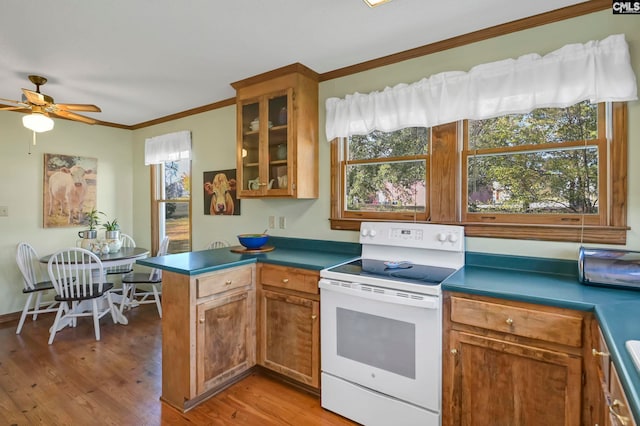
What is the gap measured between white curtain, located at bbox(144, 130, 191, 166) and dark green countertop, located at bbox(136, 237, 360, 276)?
65.8 inches

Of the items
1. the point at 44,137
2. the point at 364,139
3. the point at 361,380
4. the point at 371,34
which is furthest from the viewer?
the point at 44,137

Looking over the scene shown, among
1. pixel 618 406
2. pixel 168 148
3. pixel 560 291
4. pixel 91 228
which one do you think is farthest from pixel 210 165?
pixel 618 406

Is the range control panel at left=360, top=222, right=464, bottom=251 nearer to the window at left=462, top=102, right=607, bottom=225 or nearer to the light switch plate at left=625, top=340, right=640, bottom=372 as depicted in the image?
the window at left=462, top=102, right=607, bottom=225

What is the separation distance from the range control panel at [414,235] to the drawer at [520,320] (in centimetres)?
50

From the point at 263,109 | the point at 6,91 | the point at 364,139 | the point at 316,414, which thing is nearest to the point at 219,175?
the point at 263,109

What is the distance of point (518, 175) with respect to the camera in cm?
205

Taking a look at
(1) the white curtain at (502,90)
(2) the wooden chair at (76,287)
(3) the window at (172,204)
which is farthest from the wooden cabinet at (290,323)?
(3) the window at (172,204)

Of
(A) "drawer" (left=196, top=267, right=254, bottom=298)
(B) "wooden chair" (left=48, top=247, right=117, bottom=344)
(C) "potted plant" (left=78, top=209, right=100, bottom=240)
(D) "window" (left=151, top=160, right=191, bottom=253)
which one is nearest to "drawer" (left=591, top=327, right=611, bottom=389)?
(A) "drawer" (left=196, top=267, right=254, bottom=298)

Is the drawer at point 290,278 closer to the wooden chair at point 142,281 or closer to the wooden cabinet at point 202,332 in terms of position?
the wooden cabinet at point 202,332

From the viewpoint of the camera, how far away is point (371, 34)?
2113 mm

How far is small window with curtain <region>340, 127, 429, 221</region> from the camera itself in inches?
93.4

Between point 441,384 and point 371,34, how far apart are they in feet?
6.71

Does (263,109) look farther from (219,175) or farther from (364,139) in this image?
(219,175)

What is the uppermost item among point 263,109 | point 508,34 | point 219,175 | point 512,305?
point 508,34
